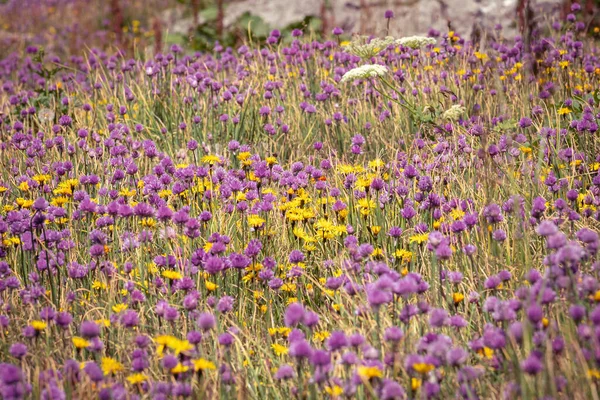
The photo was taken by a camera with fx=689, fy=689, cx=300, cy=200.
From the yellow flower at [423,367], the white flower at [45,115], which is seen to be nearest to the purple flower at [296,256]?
the yellow flower at [423,367]

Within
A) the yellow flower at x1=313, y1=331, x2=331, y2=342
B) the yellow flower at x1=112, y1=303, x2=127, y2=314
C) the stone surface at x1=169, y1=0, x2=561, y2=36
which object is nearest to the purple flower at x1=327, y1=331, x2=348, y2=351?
the yellow flower at x1=313, y1=331, x2=331, y2=342

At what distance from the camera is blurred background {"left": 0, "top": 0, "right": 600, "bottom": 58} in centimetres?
741

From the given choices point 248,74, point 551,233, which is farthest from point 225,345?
point 248,74

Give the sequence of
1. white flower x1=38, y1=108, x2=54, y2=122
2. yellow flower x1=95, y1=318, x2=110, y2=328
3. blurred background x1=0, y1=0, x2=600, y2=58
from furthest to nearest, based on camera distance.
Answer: blurred background x1=0, y1=0, x2=600, y2=58 → white flower x1=38, y1=108, x2=54, y2=122 → yellow flower x1=95, y1=318, x2=110, y2=328

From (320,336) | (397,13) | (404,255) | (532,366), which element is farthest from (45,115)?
(397,13)

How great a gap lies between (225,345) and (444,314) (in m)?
0.67

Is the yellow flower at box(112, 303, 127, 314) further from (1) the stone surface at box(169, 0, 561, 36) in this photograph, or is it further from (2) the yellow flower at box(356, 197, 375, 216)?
(1) the stone surface at box(169, 0, 561, 36)

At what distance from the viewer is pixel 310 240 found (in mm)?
2932

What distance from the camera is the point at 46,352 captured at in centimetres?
224

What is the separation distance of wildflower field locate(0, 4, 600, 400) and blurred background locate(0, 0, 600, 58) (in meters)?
0.98

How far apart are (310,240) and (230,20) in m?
6.96

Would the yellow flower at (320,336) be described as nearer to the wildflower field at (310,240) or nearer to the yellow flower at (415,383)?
the wildflower field at (310,240)

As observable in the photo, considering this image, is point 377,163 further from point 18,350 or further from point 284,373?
point 18,350

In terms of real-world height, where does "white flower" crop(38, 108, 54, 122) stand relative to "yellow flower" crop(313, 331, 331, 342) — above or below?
above
